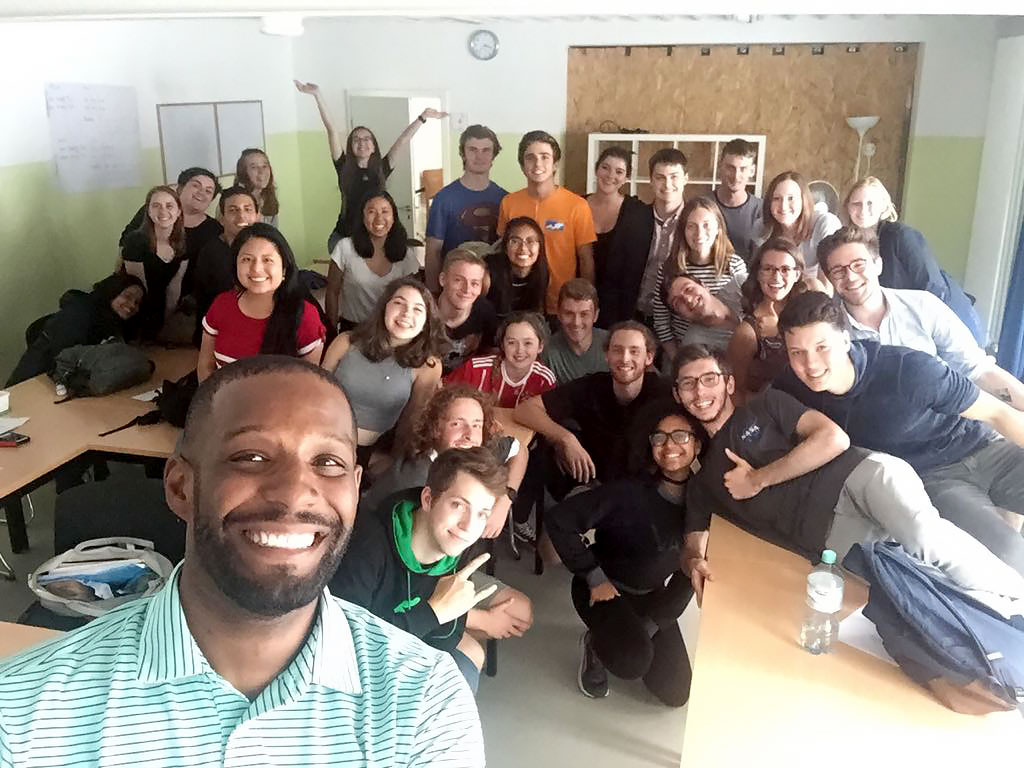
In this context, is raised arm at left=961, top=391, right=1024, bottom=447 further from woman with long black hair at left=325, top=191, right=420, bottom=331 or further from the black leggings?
woman with long black hair at left=325, top=191, right=420, bottom=331

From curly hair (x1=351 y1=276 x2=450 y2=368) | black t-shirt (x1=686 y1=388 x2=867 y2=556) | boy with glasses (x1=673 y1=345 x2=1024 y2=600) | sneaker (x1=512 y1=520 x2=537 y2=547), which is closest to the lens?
boy with glasses (x1=673 y1=345 x2=1024 y2=600)

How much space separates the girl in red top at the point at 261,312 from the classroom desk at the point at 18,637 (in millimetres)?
1357

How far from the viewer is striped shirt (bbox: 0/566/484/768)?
1112 millimetres

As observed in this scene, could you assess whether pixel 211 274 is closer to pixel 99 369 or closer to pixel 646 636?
pixel 99 369

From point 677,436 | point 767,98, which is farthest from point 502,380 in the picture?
point 767,98

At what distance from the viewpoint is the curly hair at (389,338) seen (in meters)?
3.21

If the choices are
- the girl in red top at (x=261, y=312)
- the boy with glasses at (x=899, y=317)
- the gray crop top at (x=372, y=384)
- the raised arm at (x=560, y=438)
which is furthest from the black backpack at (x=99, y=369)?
the boy with glasses at (x=899, y=317)

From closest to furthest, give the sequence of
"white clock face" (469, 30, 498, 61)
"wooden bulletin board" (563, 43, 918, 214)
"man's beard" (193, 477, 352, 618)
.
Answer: "man's beard" (193, 477, 352, 618), "wooden bulletin board" (563, 43, 918, 214), "white clock face" (469, 30, 498, 61)

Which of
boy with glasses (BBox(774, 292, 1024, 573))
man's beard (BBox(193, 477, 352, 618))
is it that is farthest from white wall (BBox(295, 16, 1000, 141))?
man's beard (BBox(193, 477, 352, 618))

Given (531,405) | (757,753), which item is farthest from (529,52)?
(757,753)

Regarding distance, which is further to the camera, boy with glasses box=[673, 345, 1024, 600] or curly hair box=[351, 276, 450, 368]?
curly hair box=[351, 276, 450, 368]

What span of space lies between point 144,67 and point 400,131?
2.17 meters

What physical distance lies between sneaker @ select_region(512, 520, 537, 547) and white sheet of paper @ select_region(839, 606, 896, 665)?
182cm

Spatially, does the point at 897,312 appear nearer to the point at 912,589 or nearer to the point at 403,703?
the point at 912,589
